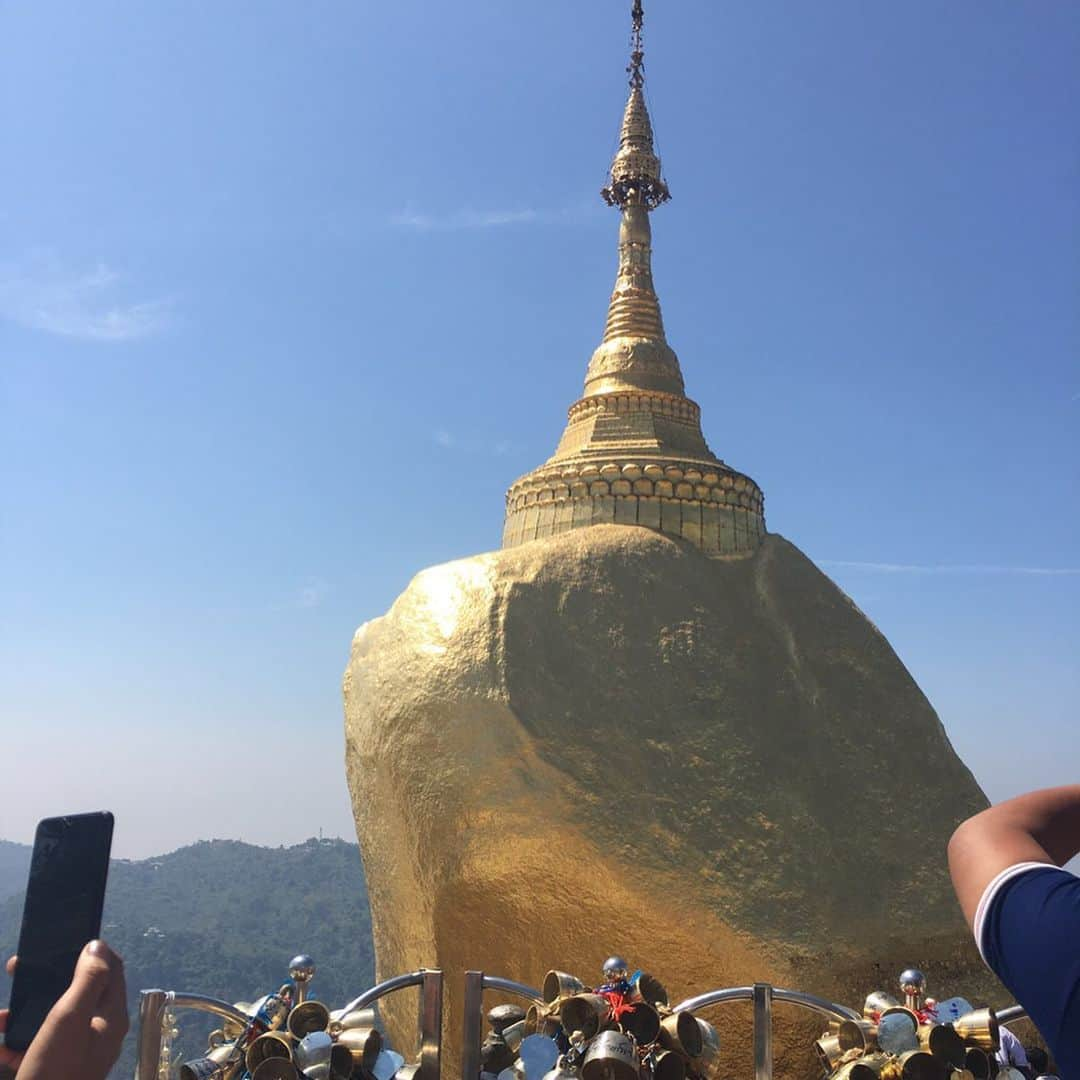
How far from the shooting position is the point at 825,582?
741 centimetres

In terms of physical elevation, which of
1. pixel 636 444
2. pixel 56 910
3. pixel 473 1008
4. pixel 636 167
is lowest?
pixel 473 1008

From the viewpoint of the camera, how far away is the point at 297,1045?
3504mm

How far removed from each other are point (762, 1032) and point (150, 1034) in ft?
7.80

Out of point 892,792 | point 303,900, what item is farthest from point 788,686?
point 303,900

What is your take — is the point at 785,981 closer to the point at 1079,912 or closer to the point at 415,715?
the point at 415,715

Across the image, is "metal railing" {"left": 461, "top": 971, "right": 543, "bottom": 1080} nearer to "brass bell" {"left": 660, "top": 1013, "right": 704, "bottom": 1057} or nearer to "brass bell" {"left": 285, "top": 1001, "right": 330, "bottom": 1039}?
"brass bell" {"left": 285, "top": 1001, "right": 330, "bottom": 1039}

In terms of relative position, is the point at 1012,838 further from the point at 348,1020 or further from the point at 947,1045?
the point at 348,1020

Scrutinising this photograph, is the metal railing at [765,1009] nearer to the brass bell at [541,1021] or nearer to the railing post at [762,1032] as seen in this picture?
the railing post at [762,1032]

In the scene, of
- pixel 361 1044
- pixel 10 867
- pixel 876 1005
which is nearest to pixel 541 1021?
pixel 361 1044

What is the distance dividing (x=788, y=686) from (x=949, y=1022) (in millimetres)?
3024

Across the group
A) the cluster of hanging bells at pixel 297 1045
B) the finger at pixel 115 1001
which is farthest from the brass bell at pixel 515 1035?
the finger at pixel 115 1001

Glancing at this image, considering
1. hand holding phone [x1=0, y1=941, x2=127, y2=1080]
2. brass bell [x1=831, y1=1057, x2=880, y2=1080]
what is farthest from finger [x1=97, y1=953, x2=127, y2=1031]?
brass bell [x1=831, y1=1057, x2=880, y2=1080]

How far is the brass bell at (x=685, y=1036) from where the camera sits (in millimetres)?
3635

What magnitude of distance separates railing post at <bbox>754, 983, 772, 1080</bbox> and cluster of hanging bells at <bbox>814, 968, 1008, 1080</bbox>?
0.87ft
